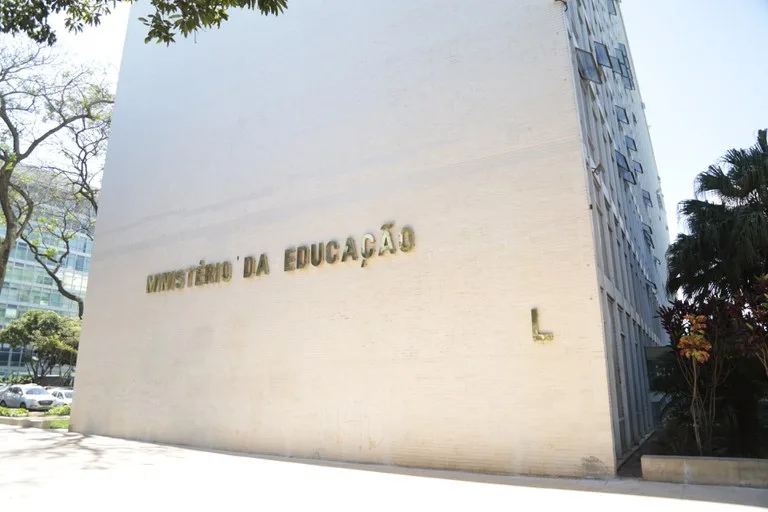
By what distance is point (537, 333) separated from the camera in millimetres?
8016

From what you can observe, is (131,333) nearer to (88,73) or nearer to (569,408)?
(88,73)

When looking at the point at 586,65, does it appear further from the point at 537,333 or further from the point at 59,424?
the point at 59,424

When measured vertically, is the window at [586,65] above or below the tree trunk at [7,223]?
above

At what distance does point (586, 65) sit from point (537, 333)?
594 cm

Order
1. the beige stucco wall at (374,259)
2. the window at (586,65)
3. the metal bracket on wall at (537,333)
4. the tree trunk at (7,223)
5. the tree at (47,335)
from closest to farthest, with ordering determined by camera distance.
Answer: the metal bracket on wall at (537,333) < the beige stucco wall at (374,259) < the window at (586,65) < the tree trunk at (7,223) < the tree at (47,335)

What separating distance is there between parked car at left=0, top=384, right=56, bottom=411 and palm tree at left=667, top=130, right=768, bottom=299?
2905 cm

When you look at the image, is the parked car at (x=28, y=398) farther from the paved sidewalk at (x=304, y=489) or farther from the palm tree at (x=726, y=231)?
the palm tree at (x=726, y=231)

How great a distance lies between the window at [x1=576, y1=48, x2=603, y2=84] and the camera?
1038 cm

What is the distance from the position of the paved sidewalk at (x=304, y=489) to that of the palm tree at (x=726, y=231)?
6946 mm

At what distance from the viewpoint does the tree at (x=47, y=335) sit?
36.8 m

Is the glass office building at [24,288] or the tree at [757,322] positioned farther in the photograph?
the glass office building at [24,288]

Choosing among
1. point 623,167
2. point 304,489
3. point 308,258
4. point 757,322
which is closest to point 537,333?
point 757,322

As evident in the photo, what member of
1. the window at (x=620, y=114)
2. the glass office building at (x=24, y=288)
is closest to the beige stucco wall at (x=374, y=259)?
the window at (x=620, y=114)

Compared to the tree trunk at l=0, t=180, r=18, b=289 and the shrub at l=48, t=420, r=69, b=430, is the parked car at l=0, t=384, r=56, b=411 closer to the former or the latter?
the shrub at l=48, t=420, r=69, b=430
